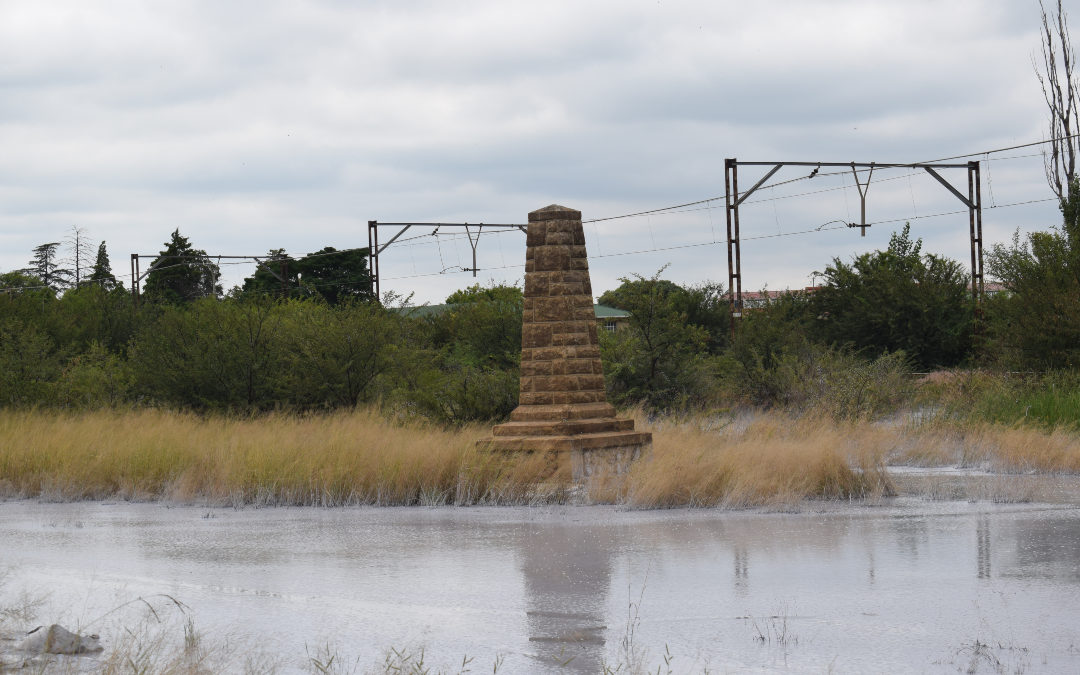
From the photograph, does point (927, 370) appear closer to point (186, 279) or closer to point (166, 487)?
point (166, 487)

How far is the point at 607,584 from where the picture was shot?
9.28 m

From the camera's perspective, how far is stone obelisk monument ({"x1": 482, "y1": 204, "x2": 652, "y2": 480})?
57.5 ft

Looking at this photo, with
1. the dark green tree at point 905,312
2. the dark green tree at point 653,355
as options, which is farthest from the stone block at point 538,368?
the dark green tree at point 905,312

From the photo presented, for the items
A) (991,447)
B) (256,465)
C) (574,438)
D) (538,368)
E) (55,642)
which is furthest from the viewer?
(991,447)

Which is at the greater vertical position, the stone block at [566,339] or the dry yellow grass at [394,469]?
the stone block at [566,339]

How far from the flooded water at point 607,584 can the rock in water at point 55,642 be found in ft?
1.02

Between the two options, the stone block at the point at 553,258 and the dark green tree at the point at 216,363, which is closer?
the stone block at the point at 553,258

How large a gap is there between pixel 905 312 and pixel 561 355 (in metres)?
23.7

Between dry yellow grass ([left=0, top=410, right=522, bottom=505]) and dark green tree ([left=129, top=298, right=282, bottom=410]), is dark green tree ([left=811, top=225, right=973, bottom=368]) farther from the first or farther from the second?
dry yellow grass ([left=0, top=410, right=522, bottom=505])

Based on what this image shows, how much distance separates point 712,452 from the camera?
1636 centimetres

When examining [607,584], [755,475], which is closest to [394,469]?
[755,475]

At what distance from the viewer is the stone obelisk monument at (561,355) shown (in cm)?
1753

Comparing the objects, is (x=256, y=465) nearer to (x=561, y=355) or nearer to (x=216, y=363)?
(x=561, y=355)

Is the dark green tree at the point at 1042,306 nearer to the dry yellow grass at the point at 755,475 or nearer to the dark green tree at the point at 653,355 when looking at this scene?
the dark green tree at the point at 653,355
